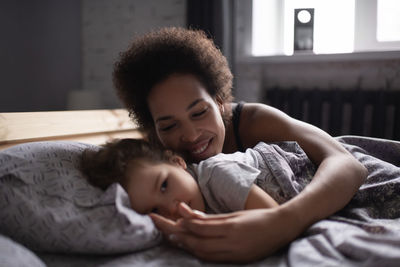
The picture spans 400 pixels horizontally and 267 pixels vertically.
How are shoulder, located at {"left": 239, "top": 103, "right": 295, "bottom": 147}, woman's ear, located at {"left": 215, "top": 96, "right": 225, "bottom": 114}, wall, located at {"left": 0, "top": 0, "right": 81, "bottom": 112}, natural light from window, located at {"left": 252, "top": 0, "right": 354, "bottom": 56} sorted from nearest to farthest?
shoulder, located at {"left": 239, "top": 103, "right": 295, "bottom": 147}, woman's ear, located at {"left": 215, "top": 96, "right": 225, "bottom": 114}, wall, located at {"left": 0, "top": 0, "right": 81, "bottom": 112}, natural light from window, located at {"left": 252, "top": 0, "right": 354, "bottom": 56}

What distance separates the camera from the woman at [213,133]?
2.19ft

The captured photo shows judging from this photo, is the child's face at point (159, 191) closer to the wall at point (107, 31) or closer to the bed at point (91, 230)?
the bed at point (91, 230)

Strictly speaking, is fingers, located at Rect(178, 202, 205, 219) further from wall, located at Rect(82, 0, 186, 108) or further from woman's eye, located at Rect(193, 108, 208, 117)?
wall, located at Rect(82, 0, 186, 108)

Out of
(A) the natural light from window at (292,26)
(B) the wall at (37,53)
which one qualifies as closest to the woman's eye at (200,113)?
(B) the wall at (37,53)

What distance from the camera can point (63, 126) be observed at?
5.99 ft

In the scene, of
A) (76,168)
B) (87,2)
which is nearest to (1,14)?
(87,2)

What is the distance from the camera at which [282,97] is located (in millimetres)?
2988

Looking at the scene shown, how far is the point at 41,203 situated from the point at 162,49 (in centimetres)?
73

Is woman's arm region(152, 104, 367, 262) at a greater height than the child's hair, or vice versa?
the child's hair

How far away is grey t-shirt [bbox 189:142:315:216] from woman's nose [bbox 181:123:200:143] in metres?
0.13

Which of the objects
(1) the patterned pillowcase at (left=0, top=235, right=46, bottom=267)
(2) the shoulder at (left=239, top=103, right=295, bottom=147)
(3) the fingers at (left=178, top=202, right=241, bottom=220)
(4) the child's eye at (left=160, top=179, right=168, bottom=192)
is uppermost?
(2) the shoulder at (left=239, top=103, right=295, bottom=147)

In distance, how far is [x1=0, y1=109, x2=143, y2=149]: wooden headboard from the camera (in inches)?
58.6

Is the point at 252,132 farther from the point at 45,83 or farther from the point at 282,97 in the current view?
the point at 45,83

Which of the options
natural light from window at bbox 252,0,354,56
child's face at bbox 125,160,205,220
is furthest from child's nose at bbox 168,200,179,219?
natural light from window at bbox 252,0,354,56
